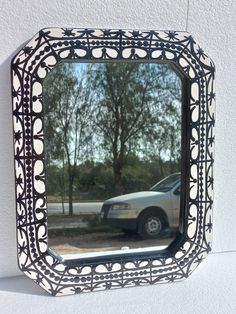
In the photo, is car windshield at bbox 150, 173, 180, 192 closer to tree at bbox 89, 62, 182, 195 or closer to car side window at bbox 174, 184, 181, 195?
car side window at bbox 174, 184, 181, 195

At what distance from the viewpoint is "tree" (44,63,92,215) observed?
3.31 feet

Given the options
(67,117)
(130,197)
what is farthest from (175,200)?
(67,117)

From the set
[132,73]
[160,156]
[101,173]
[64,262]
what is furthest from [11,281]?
[132,73]

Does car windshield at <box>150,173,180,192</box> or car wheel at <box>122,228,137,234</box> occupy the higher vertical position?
car windshield at <box>150,173,180,192</box>

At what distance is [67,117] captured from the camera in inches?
40.7

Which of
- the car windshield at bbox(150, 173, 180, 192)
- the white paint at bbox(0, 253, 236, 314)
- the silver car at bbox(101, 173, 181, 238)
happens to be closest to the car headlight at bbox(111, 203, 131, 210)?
the silver car at bbox(101, 173, 181, 238)

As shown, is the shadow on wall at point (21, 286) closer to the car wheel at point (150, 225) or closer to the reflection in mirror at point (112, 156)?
the reflection in mirror at point (112, 156)

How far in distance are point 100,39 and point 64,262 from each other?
615 millimetres

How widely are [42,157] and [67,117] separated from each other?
127 mm

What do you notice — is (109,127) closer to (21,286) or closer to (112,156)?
(112,156)

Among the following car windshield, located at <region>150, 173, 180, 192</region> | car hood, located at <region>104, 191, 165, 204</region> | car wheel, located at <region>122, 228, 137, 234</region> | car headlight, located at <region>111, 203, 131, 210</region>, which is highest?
car windshield, located at <region>150, 173, 180, 192</region>

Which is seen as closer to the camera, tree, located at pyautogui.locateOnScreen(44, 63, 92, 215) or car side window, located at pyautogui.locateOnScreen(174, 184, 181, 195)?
tree, located at pyautogui.locateOnScreen(44, 63, 92, 215)

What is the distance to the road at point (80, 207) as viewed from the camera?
1.04 metres

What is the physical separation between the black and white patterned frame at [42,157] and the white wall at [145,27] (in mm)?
Result: 55
